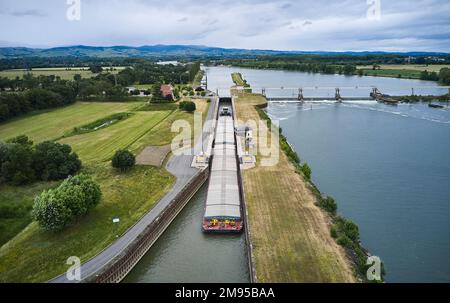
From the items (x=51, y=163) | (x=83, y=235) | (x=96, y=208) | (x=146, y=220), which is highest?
(x=51, y=163)

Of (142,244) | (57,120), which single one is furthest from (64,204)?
(57,120)

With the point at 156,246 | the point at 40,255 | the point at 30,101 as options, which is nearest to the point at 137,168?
the point at 156,246

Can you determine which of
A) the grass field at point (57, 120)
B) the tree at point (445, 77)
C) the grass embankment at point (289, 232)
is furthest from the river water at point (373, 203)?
the tree at point (445, 77)

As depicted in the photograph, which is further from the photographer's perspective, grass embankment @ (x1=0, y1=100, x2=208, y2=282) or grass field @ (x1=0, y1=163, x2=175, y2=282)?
grass embankment @ (x1=0, y1=100, x2=208, y2=282)

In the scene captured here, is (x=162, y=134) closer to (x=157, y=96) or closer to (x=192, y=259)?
(x=157, y=96)

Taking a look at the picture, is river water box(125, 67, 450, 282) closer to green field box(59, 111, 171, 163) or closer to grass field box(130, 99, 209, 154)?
grass field box(130, 99, 209, 154)

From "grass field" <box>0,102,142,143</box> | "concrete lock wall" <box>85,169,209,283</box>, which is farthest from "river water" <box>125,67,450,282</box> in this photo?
"grass field" <box>0,102,142,143</box>

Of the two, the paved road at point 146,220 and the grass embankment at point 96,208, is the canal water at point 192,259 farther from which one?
the grass embankment at point 96,208
